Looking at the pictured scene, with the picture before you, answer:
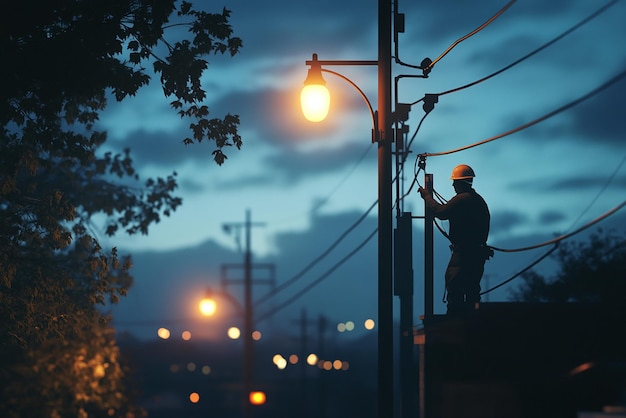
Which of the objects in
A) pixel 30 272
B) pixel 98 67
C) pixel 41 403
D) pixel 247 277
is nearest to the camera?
pixel 98 67

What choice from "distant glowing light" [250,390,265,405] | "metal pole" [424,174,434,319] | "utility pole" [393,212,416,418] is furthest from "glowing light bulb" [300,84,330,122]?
"distant glowing light" [250,390,265,405]

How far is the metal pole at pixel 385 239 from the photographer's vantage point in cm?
1271

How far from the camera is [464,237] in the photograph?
1393 centimetres

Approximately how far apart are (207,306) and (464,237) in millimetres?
20504

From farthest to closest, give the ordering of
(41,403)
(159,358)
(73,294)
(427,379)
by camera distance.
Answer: (159,358) → (41,403) → (73,294) → (427,379)

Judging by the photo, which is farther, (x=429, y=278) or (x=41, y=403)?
(x=41, y=403)

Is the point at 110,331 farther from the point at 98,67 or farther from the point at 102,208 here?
the point at 98,67

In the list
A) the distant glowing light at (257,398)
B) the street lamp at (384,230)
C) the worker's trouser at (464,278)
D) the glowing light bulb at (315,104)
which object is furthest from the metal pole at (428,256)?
the distant glowing light at (257,398)

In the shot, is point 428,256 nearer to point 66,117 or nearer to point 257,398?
point 66,117

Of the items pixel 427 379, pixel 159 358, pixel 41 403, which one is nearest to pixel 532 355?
pixel 427 379

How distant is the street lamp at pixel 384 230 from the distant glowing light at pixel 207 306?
68.0ft

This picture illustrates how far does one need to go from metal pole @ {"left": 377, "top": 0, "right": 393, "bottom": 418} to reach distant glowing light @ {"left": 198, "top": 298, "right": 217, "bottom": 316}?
68.3 feet

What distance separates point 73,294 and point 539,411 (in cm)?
1287

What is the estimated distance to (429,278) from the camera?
50.1ft
